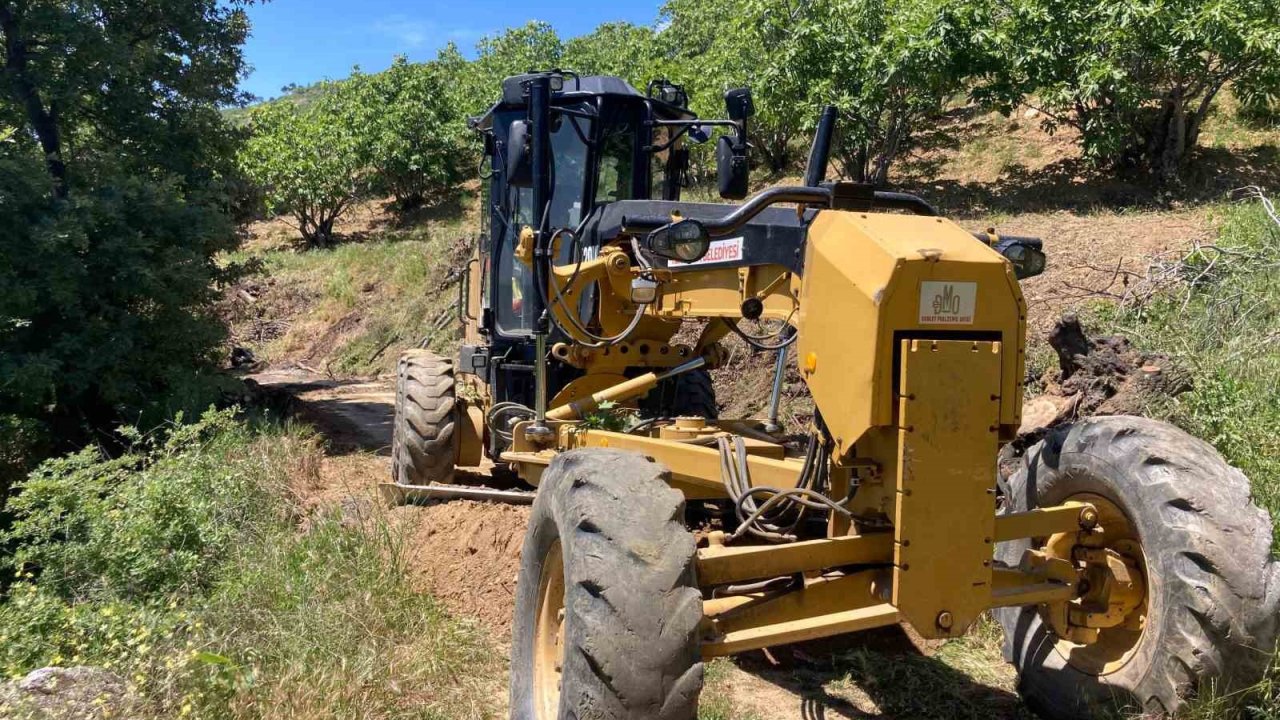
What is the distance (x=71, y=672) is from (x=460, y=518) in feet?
8.01

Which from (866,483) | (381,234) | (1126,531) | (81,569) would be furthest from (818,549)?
(381,234)

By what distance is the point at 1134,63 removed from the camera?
13.5 metres

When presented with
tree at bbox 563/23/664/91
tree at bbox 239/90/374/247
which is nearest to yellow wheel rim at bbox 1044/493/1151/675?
tree at bbox 563/23/664/91

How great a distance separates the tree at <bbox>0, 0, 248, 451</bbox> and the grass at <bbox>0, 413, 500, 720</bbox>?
287 cm

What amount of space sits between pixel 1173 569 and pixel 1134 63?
485 inches

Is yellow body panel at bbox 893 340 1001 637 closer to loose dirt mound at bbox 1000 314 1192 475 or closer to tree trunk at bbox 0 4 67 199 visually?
loose dirt mound at bbox 1000 314 1192 475

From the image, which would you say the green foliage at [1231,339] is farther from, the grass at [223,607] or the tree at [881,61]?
the tree at [881,61]

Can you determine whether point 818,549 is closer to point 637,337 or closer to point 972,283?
point 972,283

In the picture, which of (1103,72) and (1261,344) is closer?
(1261,344)

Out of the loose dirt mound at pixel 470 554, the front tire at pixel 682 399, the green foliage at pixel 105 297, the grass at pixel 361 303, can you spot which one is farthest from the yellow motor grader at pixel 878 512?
the grass at pixel 361 303

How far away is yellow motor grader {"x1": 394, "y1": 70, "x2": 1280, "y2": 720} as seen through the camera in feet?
10.2

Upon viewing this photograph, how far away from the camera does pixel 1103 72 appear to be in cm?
1316

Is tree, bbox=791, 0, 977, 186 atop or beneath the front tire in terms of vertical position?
atop

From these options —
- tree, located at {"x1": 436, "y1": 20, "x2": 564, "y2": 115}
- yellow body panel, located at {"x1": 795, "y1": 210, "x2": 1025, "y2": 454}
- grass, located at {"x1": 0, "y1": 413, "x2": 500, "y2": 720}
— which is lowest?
grass, located at {"x1": 0, "y1": 413, "x2": 500, "y2": 720}
